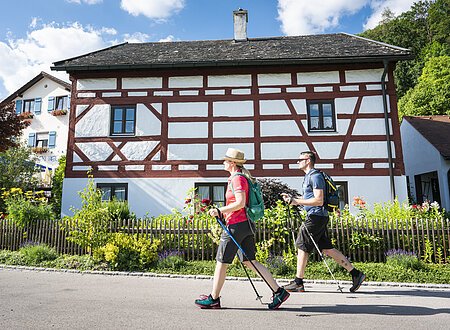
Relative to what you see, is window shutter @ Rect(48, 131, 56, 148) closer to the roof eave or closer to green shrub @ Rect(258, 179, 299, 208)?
the roof eave

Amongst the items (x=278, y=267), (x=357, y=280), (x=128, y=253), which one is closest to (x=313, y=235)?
(x=357, y=280)

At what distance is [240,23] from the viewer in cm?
1491

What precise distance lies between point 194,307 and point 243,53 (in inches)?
404

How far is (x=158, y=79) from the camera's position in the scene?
1220cm

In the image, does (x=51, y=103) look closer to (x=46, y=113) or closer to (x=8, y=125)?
(x=46, y=113)

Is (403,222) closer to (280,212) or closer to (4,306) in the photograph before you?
(280,212)

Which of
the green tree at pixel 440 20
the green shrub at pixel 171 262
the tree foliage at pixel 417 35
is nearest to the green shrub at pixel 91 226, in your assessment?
the green shrub at pixel 171 262

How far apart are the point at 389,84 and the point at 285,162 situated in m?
4.42

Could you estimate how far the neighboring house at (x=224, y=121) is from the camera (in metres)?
11.4

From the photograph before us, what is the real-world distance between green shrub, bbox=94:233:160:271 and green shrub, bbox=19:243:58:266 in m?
1.38

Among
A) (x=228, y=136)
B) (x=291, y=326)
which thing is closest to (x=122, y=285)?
(x=291, y=326)

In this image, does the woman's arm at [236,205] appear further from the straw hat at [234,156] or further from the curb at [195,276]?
the curb at [195,276]

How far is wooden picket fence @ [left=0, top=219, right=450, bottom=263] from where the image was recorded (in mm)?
7387

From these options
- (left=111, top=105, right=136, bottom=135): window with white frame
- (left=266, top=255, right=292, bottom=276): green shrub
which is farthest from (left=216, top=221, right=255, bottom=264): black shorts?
(left=111, top=105, right=136, bottom=135): window with white frame
